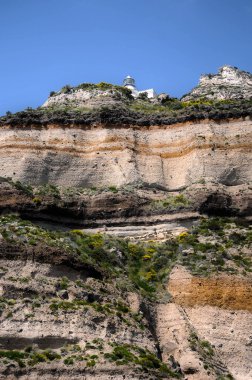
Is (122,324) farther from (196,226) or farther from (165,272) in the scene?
(196,226)

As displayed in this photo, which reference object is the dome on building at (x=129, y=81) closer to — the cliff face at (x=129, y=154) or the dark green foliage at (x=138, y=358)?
the cliff face at (x=129, y=154)

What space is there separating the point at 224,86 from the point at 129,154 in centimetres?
2473

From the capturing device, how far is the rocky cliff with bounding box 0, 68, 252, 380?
32156 millimetres

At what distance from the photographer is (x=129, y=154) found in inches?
2083

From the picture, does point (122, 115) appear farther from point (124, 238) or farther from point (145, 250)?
point (145, 250)

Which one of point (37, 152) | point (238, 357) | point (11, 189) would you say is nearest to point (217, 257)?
point (238, 357)

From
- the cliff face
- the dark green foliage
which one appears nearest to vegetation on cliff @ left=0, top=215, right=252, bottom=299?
the dark green foliage

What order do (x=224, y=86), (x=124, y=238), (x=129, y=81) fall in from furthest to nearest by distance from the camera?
1. (x=129, y=81)
2. (x=224, y=86)
3. (x=124, y=238)

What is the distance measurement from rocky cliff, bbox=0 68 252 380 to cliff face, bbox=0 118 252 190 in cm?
12

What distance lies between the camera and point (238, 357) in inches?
1377

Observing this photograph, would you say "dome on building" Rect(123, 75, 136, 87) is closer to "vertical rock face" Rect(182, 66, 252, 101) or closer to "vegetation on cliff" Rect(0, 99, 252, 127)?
"vertical rock face" Rect(182, 66, 252, 101)

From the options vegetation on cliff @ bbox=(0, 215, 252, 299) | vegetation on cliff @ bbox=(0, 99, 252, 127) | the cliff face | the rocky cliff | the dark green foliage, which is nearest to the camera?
the dark green foliage

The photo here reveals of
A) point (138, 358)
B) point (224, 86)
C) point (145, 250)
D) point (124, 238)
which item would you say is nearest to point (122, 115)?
point (124, 238)

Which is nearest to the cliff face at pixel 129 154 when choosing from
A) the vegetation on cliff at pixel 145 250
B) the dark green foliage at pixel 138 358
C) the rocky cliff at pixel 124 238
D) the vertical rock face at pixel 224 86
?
the rocky cliff at pixel 124 238
